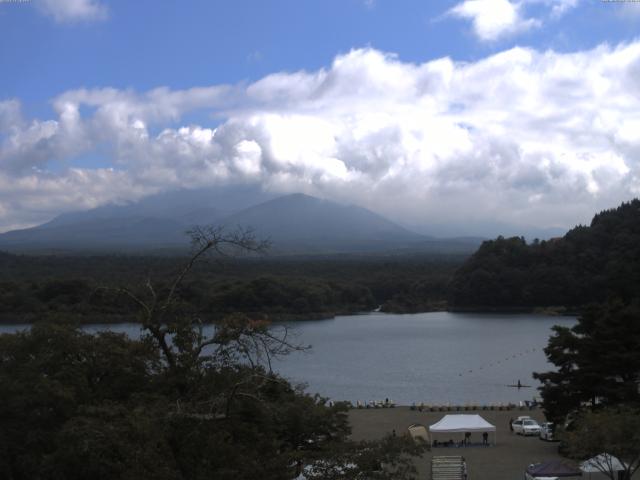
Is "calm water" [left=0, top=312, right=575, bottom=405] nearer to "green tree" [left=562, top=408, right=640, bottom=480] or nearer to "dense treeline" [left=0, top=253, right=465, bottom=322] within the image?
"dense treeline" [left=0, top=253, right=465, bottom=322]

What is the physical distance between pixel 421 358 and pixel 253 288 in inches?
645

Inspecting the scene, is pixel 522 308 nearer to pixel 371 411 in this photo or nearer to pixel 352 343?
pixel 352 343

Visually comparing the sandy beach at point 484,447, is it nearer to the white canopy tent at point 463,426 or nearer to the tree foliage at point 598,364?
the white canopy tent at point 463,426

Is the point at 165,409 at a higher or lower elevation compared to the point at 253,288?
higher

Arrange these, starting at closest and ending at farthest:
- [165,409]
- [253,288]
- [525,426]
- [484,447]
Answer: [165,409] → [484,447] → [525,426] → [253,288]

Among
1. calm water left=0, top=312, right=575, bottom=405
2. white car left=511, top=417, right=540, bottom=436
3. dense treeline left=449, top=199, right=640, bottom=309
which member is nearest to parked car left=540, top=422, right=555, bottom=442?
white car left=511, top=417, right=540, bottom=436

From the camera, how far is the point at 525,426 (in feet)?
48.3

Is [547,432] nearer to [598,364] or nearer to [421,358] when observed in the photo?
[598,364]

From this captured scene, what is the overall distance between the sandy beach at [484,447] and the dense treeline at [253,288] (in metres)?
12.6

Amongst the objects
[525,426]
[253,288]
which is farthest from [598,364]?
[253,288]

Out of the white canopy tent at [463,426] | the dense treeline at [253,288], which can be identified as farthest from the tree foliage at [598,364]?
the dense treeline at [253,288]

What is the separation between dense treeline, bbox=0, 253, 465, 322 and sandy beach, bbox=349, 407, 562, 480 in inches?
498

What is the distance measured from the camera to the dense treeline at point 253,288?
126 feet

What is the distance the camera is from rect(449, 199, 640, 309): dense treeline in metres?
47.1
